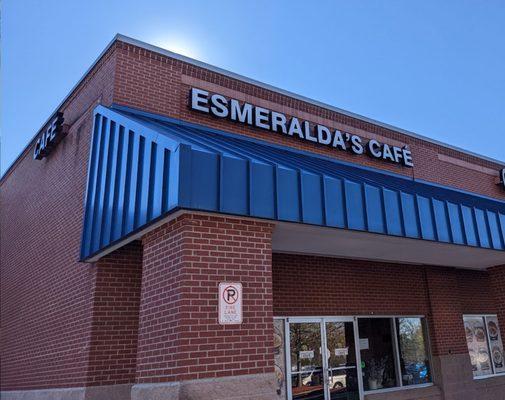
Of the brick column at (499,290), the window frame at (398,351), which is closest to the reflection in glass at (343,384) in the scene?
the window frame at (398,351)

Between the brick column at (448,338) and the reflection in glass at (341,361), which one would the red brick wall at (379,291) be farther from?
the reflection in glass at (341,361)

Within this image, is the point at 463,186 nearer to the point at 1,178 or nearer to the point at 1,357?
the point at 1,357

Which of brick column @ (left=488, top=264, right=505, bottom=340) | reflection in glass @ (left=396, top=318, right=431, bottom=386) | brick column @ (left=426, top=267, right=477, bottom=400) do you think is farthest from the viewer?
brick column @ (left=426, top=267, right=477, bottom=400)

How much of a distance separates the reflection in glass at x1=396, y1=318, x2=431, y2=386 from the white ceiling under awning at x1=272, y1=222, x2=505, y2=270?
1.95 meters

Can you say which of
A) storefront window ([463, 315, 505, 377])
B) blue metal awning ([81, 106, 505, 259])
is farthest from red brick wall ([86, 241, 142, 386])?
storefront window ([463, 315, 505, 377])

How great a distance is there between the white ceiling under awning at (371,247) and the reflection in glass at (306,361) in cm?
186

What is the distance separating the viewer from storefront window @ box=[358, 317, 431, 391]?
1128cm

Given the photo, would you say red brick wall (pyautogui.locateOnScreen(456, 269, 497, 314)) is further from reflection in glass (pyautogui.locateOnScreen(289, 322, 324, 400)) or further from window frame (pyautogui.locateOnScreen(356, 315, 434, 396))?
reflection in glass (pyautogui.locateOnScreen(289, 322, 324, 400))

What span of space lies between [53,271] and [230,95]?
559cm

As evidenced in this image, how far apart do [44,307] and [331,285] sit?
6.49 meters

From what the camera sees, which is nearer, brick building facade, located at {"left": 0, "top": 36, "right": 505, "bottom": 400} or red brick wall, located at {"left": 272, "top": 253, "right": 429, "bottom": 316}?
brick building facade, located at {"left": 0, "top": 36, "right": 505, "bottom": 400}

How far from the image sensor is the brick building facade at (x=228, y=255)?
588 centimetres

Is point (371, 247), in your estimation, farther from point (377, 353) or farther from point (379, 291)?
point (377, 353)

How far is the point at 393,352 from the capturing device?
11852mm
